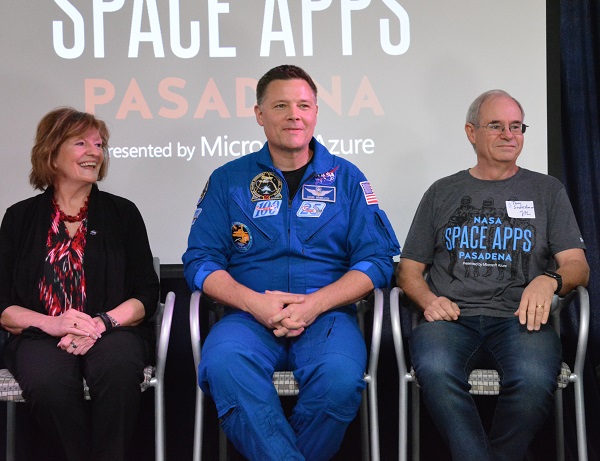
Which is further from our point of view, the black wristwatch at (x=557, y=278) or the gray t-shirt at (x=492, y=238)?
the gray t-shirt at (x=492, y=238)

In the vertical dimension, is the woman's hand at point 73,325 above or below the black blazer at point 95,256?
below

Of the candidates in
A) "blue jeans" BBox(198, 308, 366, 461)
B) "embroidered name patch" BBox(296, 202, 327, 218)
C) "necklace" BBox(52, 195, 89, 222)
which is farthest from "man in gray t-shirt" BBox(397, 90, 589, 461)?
"necklace" BBox(52, 195, 89, 222)

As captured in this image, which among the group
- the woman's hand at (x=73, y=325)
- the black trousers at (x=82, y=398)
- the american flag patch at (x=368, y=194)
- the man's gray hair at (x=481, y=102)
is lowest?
the black trousers at (x=82, y=398)

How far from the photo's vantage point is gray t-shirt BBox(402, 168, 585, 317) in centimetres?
279

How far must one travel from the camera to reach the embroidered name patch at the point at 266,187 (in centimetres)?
286

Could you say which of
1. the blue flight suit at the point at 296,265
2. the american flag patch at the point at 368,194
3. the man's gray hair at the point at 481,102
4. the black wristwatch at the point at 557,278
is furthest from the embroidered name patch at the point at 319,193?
the black wristwatch at the point at 557,278

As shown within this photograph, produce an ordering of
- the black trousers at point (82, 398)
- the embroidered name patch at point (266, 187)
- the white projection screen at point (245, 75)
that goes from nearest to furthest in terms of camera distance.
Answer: the black trousers at point (82, 398) → the embroidered name patch at point (266, 187) → the white projection screen at point (245, 75)

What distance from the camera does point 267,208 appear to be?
9.30 ft

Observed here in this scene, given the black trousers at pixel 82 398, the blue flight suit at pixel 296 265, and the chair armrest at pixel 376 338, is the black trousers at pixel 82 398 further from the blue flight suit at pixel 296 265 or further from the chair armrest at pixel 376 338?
the chair armrest at pixel 376 338

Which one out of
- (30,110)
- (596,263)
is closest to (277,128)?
(30,110)

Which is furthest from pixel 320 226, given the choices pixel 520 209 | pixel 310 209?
pixel 520 209

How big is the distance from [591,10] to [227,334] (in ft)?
7.04

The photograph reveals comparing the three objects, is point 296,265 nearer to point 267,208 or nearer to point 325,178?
point 267,208

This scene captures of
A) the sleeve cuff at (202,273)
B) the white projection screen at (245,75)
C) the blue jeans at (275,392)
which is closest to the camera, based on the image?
Result: the blue jeans at (275,392)
